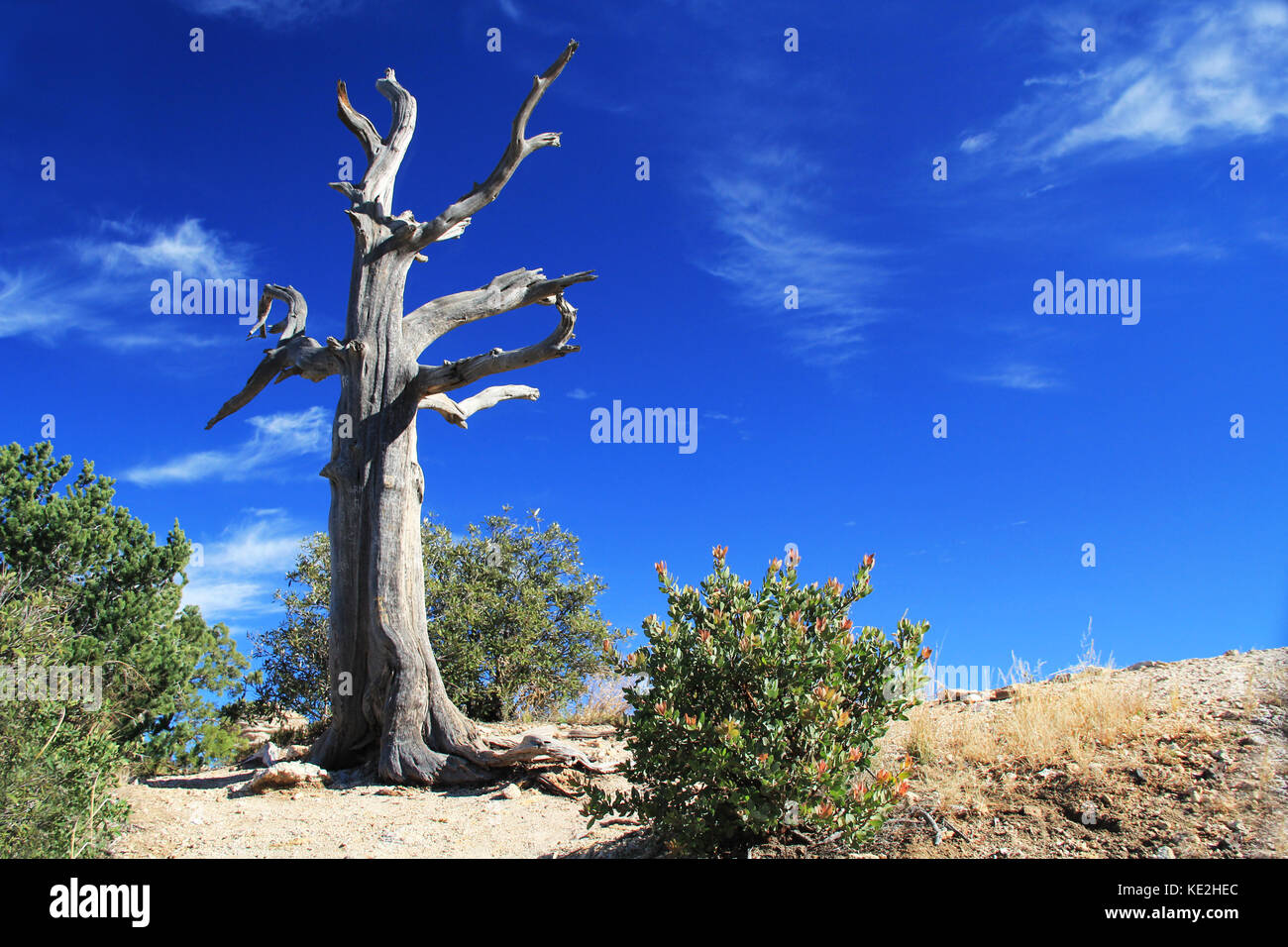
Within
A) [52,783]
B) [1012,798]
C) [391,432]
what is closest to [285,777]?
[52,783]

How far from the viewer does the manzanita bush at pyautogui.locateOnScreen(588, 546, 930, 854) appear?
14.4 ft

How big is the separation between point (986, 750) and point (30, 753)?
6234 mm

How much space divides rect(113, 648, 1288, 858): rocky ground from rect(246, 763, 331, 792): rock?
0.14 metres

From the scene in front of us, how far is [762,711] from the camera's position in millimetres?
4617

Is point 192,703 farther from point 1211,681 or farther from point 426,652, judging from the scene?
point 1211,681

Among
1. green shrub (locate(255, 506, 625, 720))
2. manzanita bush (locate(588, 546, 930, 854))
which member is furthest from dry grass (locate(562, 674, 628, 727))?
manzanita bush (locate(588, 546, 930, 854))

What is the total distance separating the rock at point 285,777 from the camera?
329 inches

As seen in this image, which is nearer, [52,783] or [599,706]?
[52,783]

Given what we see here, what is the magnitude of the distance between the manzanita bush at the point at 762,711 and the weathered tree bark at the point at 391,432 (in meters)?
4.04

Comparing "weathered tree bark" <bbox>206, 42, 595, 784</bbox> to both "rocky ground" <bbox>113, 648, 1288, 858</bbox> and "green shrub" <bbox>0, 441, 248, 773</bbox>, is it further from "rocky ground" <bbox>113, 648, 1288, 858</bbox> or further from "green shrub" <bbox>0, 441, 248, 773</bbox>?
"green shrub" <bbox>0, 441, 248, 773</bbox>

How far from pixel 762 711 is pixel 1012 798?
6.14 ft

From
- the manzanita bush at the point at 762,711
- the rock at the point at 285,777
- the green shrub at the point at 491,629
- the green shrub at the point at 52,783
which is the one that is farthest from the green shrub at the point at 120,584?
the manzanita bush at the point at 762,711

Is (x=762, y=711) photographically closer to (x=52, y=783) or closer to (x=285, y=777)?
(x=52, y=783)
